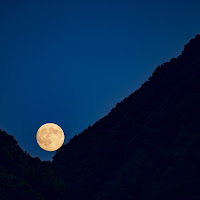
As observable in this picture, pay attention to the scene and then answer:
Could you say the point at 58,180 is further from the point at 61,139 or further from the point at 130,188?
the point at 61,139

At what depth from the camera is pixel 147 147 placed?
3494cm

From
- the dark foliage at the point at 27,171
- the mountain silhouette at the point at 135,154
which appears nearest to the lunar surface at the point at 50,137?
the mountain silhouette at the point at 135,154

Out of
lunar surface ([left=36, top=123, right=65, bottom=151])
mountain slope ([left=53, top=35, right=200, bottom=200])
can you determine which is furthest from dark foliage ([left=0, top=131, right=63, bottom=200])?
lunar surface ([left=36, top=123, right=65, bottom=151])

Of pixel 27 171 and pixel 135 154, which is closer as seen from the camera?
pixel 27 171

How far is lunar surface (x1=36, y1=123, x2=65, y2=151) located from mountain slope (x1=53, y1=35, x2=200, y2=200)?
3.55 metres

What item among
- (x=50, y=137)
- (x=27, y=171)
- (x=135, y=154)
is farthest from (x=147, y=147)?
(x=50, y=137)

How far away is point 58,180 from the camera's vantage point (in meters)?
26.6

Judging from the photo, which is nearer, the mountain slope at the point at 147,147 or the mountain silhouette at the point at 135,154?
the mountain silhouette at the point at 135,154

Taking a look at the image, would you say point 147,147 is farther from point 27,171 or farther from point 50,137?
point 50,137

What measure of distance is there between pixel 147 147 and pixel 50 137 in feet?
99.0

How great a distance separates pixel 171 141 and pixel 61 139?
3180 centimetres

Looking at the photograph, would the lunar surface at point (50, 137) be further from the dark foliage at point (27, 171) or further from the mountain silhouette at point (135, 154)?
the dark foliage at point (27, 171)

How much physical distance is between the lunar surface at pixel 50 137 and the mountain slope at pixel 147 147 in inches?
140

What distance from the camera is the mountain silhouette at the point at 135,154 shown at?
24406mm
